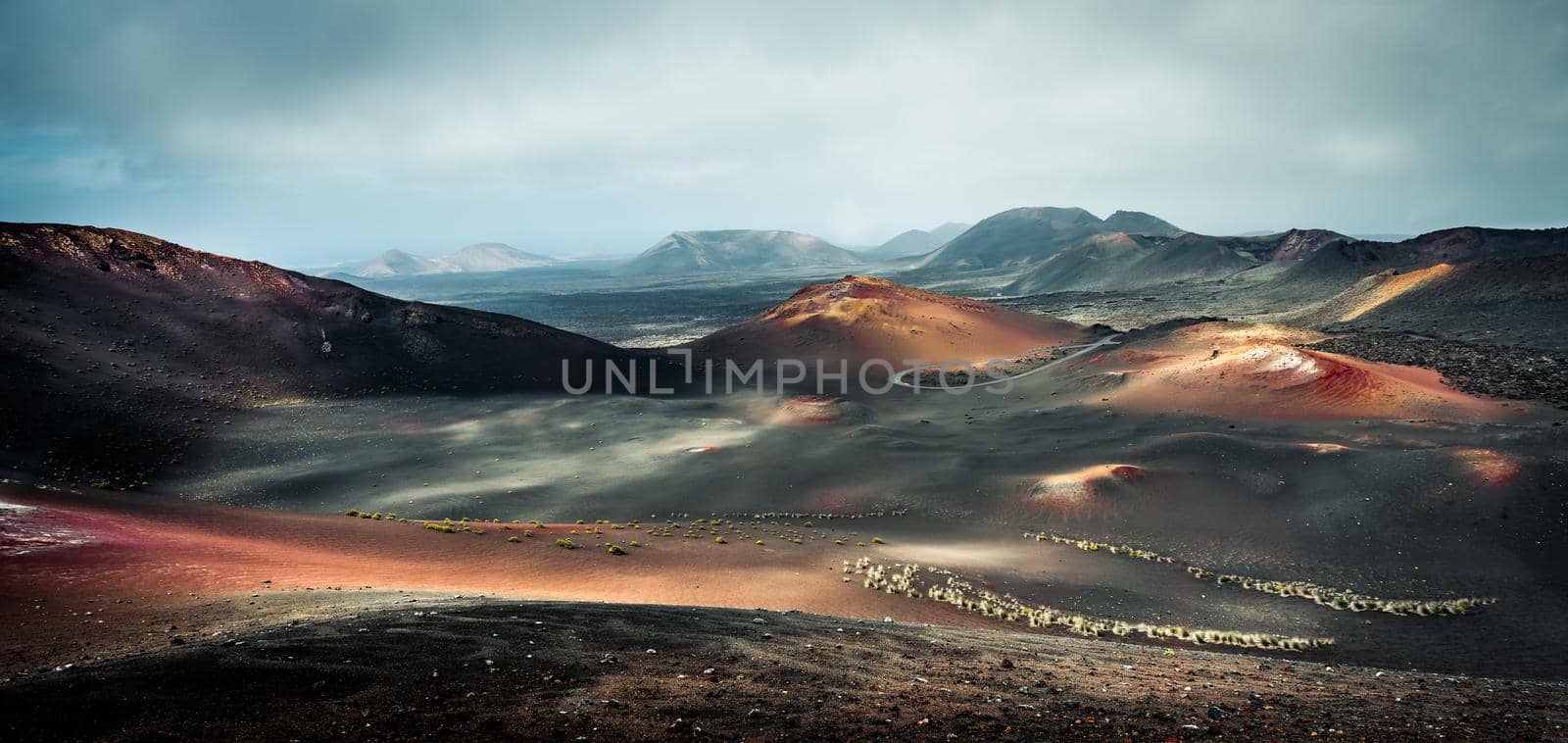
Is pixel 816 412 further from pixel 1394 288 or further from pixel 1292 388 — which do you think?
pixel 1394 288

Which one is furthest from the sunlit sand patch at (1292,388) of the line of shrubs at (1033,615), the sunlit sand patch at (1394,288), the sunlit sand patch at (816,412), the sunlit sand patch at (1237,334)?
the sunlit sand patch at (1394,288)

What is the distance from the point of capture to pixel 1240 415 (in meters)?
36.4

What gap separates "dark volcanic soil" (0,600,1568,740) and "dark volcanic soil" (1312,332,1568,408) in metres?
35.7

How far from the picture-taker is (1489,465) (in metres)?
23.6

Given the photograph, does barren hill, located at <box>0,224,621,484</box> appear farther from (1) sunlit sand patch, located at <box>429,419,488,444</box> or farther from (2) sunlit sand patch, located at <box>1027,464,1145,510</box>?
(2) sunlit sand patch, located at <box>1027,464,1145,510</box>

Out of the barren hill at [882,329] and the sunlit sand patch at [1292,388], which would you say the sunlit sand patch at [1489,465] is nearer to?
the sunlit sand patch at [1292,388]

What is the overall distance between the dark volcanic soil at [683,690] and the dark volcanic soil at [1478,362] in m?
35.7

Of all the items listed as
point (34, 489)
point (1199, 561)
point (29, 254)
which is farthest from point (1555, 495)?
point (29, 254)

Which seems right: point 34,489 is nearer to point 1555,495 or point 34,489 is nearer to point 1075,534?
point 1075,534

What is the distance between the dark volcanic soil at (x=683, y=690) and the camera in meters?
5.93

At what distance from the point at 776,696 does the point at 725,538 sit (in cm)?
1669

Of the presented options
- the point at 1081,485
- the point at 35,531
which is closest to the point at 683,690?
the point at 35,531

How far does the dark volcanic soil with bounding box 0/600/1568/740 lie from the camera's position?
5.93 metres

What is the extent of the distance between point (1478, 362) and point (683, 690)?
55.4m
